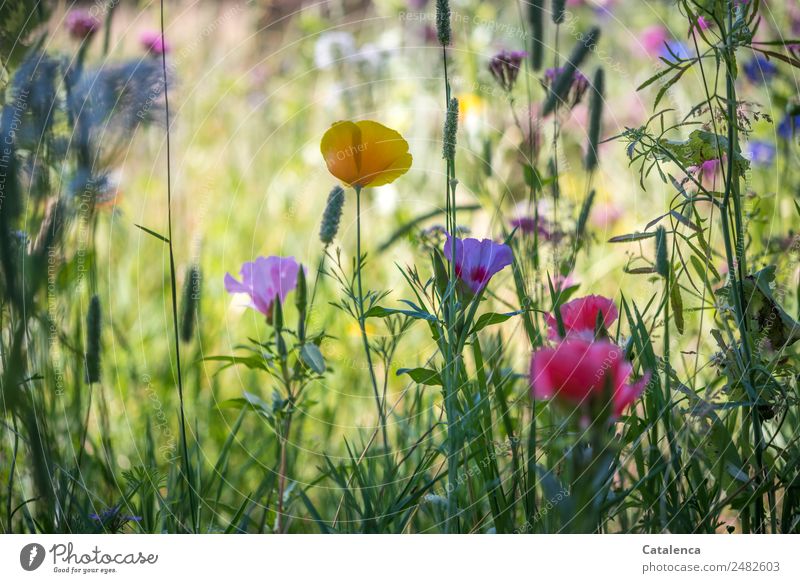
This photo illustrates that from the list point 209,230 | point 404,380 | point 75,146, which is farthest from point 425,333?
point 75,146

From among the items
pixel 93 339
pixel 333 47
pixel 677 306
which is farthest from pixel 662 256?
pixel 333 47

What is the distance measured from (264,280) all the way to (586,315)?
0.76 feet

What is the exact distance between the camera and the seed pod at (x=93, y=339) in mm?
566

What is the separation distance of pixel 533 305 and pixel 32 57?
0.44 m

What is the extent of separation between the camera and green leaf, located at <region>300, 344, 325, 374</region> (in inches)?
21.9

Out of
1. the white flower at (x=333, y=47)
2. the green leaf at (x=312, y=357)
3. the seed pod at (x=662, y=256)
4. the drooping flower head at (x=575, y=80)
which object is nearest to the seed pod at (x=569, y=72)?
the drooping flower head at (x=575, y=80)

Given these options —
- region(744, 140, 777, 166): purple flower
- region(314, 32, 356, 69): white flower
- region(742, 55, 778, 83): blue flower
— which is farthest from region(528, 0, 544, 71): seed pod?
region(314, 32, 356, 69): white flower

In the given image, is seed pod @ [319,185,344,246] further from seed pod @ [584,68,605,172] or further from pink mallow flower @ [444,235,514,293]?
seed pod @ [584,68,605,172]

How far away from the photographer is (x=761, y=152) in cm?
119

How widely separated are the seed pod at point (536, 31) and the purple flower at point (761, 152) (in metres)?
0.45

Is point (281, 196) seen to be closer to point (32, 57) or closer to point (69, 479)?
point (32, 57)

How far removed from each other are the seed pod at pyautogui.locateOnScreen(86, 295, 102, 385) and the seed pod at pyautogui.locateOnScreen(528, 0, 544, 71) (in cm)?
39

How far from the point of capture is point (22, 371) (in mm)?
611
